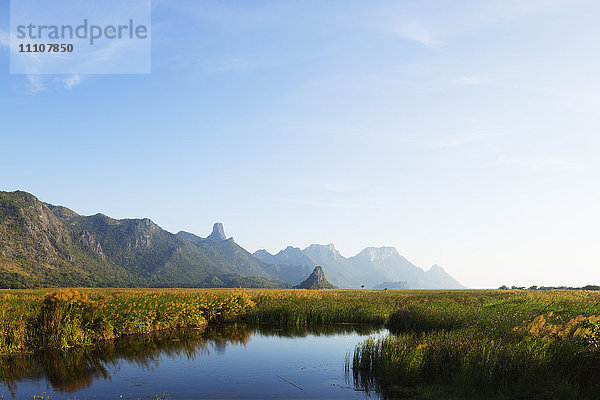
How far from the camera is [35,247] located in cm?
14075

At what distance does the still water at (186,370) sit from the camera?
14.0 metres

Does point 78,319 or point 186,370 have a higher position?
point 78,319

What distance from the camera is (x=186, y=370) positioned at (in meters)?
17.2

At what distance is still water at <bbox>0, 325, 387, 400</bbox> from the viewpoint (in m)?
14.0

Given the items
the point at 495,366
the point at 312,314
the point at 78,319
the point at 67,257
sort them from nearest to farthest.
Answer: the point at 495,366, the point at 78,319, the point at 312,314, the point at 67,257

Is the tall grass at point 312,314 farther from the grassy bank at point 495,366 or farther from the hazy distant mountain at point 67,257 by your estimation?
the hazy distant mountain at point 67,257

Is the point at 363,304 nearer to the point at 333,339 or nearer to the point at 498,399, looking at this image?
the point at 333,339

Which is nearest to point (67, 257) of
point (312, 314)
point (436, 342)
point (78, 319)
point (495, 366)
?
point (312, 314)

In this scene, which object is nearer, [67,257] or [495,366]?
[495,366]

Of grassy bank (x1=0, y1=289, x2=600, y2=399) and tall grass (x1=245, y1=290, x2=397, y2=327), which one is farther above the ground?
grassy bank (x1=0, y1=289, x2=600, y2=399)

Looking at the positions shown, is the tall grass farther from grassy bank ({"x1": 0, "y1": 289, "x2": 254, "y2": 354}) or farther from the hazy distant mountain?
the hazy distant mountain

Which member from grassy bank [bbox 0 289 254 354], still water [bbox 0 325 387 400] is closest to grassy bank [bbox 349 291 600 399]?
still water [bbox 0 325 387 400]

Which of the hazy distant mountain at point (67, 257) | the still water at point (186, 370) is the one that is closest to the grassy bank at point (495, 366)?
the still water at point (186, 370)

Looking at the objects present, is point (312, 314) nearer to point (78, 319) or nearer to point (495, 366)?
point (78, 319)
